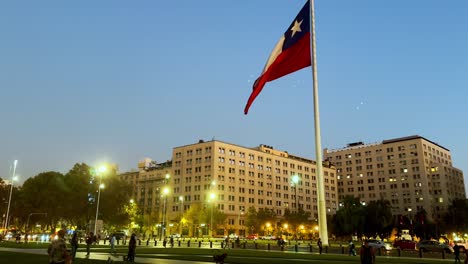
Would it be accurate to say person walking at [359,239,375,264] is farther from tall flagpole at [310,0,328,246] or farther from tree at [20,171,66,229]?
tree at [20,171,66,229]

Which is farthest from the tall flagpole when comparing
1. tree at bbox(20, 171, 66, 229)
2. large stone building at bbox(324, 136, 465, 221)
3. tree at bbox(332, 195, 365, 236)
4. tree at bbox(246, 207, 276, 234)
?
large stone building at bbox(324, 136, 465, 221)

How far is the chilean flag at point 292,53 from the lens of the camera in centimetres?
2628

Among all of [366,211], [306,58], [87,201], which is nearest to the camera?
[306,58]

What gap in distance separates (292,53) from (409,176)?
17465 cm

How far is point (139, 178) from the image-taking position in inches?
7490

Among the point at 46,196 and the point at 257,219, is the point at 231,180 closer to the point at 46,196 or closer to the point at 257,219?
the point at 257,219

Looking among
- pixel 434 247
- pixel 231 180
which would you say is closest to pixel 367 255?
pixel 434 247

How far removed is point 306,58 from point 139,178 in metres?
173

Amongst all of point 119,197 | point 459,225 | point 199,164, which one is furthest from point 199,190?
point 459,225

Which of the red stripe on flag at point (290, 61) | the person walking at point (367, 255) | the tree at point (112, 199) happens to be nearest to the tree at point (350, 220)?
the tree at point (112, 199)

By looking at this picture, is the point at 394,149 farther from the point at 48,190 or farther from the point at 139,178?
the point at 48,190

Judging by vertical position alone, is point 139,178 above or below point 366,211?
above

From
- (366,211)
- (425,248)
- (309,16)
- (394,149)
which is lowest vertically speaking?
(425,248)

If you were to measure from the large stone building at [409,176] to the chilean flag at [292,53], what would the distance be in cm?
15947
